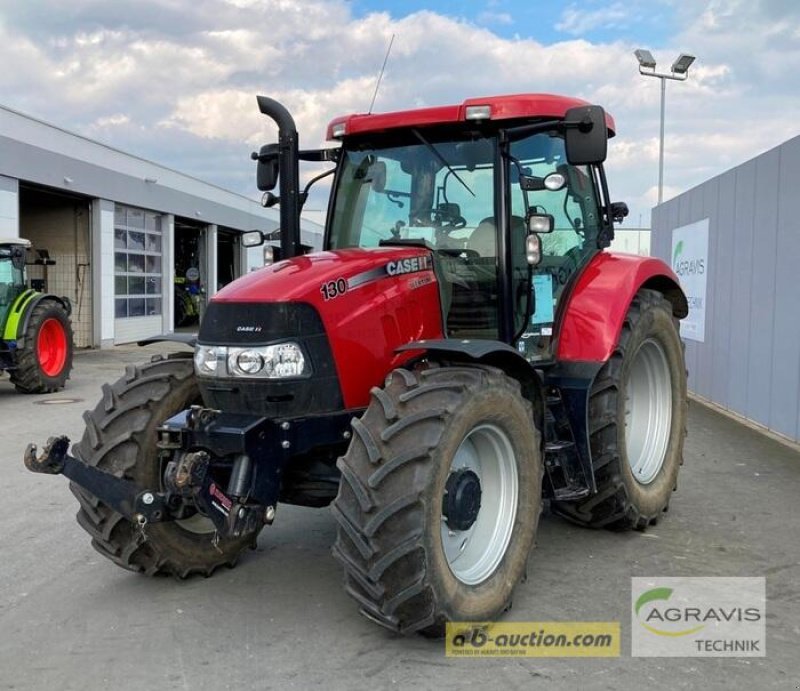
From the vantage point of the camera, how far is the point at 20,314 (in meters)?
11.4

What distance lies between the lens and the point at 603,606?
3.86 metres

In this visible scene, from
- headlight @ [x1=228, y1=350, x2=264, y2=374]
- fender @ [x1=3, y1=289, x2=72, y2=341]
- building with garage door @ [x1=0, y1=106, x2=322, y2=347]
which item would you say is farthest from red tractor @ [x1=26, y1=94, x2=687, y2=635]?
building with garage door @ [x1=0, y1=106, x2=322, y2=347]

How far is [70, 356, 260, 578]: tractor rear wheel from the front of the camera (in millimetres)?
3836

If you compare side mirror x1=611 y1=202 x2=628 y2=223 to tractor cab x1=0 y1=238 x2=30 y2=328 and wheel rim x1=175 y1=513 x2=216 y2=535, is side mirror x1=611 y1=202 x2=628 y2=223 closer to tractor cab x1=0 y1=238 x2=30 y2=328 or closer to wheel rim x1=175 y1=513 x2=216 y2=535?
wheel rim x1=175 y1=513 x2=216 y2=535

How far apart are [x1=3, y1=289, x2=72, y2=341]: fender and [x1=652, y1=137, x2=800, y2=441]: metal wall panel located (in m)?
9.06

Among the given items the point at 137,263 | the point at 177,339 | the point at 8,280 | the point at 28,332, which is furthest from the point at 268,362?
the point at 137,263

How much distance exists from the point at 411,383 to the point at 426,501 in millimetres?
504

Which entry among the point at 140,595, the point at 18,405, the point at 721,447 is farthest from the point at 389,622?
the point at 18,405

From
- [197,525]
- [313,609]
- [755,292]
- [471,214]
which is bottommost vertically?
[313,609]

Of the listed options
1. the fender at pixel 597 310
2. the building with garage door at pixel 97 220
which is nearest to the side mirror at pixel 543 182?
the fender at pixel 597 310

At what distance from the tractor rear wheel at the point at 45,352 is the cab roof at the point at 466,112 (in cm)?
846

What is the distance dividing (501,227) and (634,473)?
1.93m

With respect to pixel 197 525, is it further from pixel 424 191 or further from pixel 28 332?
pixel 28 332

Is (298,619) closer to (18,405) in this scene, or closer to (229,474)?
(229,474)
